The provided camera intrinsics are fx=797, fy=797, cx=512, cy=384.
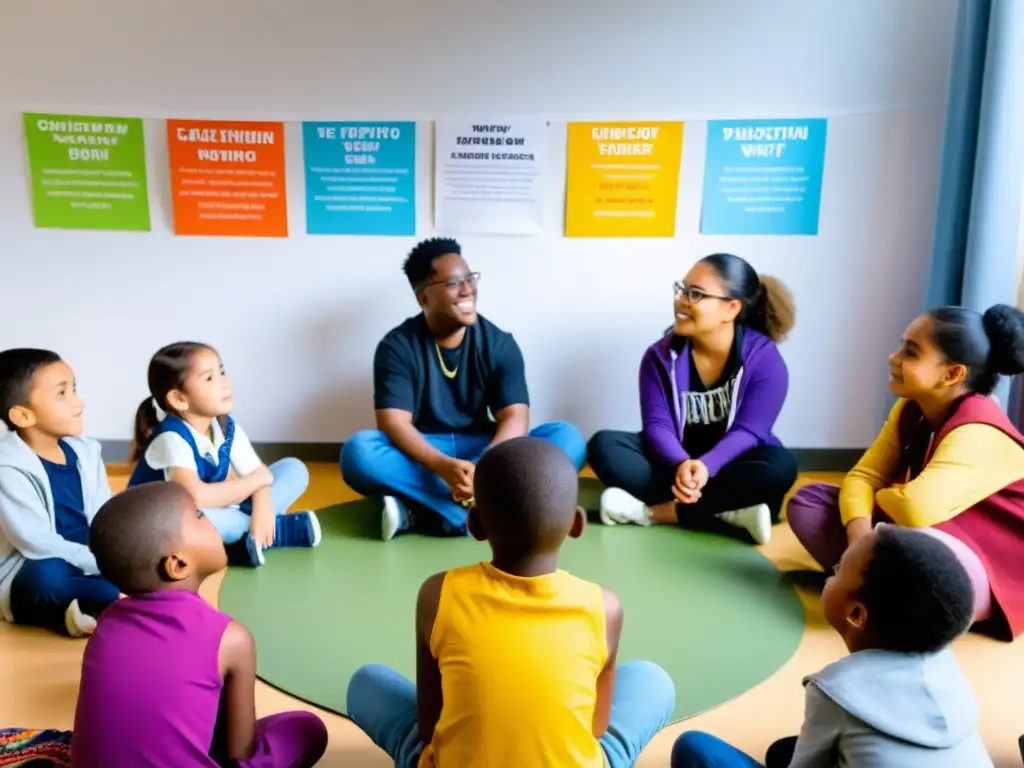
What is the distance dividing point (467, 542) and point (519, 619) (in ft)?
4.51

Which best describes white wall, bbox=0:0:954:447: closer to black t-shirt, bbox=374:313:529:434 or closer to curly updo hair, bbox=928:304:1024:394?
black t-shirt, bbox=374:313:529:434

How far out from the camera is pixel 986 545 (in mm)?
1868

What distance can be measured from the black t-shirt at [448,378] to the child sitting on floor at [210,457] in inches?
18.4

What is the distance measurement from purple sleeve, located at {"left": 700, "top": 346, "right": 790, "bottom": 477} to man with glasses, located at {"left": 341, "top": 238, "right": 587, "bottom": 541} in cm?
50

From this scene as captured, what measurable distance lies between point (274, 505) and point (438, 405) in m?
0.61

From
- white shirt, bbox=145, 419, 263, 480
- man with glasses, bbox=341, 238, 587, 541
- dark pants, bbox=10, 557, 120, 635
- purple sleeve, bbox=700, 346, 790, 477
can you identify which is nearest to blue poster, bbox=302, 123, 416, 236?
man with glasses, bbox=341, 238, 587, 541

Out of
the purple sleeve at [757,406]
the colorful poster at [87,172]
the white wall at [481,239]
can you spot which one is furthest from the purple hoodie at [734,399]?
the colorful poster at [87,172]

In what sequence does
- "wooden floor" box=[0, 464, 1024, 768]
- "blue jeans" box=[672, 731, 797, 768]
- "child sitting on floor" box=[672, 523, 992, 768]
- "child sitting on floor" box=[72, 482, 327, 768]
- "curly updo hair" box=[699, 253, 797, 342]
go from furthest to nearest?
"curly updo hair" box=[699, 253, 797, 342], "wooden floor" box=[0, 464, 1024, 768], "blue jeans" box=[672, 731, 797, 768], "child sitting on floor" box=[72, 482, 327, 768], "child sitting on floor" box=[672, 523, 992, 768]

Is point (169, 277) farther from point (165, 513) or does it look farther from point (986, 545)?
point (986, 545)

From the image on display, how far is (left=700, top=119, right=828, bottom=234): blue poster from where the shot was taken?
2.82m

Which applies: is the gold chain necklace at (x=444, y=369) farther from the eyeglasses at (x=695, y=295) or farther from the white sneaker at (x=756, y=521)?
the white sneaker at (x=756, y=521)

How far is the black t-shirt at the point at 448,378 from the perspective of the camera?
2.57 metres

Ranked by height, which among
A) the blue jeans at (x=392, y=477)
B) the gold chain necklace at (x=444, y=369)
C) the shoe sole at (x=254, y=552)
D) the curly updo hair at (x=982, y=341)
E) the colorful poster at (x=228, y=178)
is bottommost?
the shoe sole at (x=254, y=552)

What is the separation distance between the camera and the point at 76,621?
1.83m
